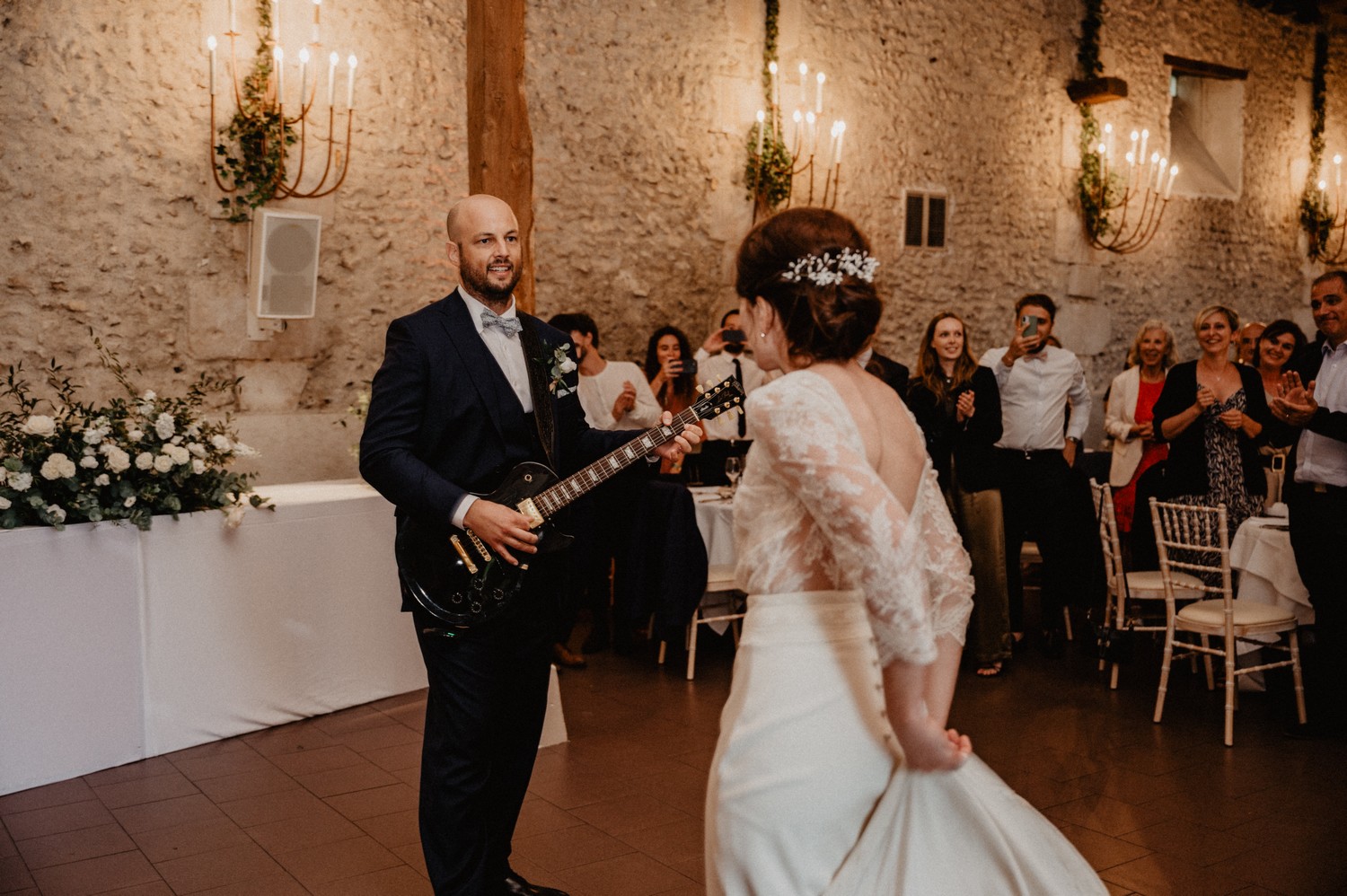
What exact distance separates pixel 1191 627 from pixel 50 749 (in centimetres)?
421

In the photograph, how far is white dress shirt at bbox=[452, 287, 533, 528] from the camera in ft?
9.11

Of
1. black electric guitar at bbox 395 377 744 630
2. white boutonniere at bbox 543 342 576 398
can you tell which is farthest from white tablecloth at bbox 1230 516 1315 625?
white boutonniere at bbox 543 342 576 398

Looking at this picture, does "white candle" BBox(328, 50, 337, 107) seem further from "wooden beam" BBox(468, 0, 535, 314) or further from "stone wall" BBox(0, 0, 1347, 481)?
"wooden beam" BBox(468, 0, 535, 314)

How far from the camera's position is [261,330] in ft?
19.4

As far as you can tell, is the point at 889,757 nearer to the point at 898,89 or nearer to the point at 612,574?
the point at 612,574

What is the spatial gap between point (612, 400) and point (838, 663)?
4.86m

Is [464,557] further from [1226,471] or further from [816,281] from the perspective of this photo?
[1226,471]

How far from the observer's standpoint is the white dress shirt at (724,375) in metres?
6.26

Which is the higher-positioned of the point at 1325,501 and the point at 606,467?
the point at 606,467

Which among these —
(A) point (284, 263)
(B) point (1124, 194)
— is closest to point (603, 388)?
(A) point (284, 263)

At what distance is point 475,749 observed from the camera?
8.62 ft

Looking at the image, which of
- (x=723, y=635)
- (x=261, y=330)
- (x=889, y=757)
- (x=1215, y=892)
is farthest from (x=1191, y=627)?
(x=261, y=330)

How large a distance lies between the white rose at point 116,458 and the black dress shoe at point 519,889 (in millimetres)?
2041

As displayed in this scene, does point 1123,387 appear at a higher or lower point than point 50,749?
higher
